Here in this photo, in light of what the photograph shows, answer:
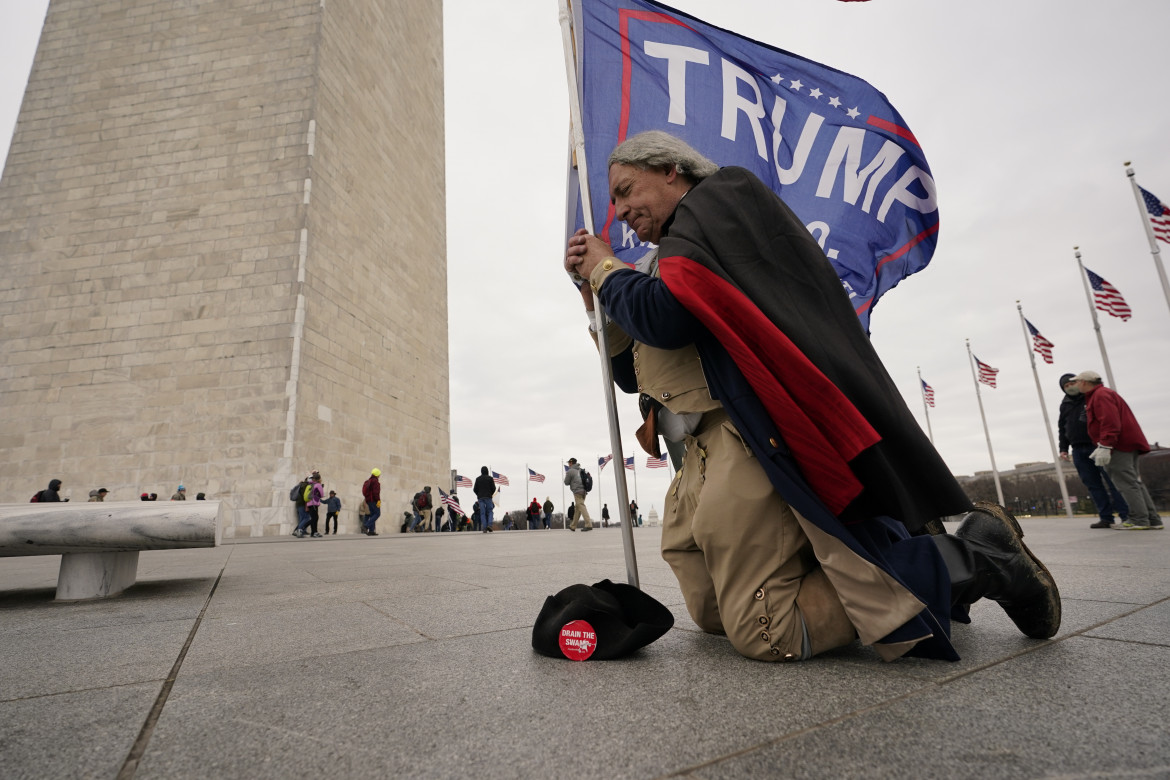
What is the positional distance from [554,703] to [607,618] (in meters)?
0.42

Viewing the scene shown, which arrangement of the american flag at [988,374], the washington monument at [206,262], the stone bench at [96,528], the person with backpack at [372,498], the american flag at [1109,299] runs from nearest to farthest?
the stone bench at [96,528] → the american flag at [1109,299] → the washington monument at [206,262] → the person with backpack at [372,498] → the american flag at [988,374]

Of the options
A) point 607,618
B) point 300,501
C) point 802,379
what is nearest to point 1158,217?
point 802,379

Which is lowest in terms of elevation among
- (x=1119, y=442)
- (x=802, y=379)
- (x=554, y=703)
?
(x=554, y=703)

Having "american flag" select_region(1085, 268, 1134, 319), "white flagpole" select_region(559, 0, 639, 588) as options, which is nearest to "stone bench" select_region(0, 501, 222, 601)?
"white flagpole" select_region(559, 0, 639, 588)

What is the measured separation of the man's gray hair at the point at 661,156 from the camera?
6.05 ft

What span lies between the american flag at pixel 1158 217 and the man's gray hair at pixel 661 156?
451 inches

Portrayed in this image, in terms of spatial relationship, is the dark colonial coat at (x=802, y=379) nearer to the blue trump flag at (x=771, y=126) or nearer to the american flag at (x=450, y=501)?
the blue trump flag at (x=771, y=126)

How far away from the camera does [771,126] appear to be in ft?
10.2

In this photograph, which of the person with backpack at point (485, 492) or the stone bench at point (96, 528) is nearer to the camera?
the stone bench at point (96, 528)

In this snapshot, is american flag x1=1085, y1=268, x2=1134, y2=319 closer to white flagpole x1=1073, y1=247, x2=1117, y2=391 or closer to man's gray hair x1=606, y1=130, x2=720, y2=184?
white flagpole x1=1073, y1=247, x2=1117, y2=391

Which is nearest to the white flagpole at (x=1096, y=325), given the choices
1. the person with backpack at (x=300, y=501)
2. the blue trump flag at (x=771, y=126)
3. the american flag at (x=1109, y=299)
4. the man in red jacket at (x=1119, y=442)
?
the american flag at (x=1109, y=299)

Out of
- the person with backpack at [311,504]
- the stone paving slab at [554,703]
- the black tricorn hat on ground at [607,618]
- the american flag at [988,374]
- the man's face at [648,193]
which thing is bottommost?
the stone paving slab at [554,703]

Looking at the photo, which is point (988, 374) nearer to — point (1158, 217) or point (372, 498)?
point (1158, 217)

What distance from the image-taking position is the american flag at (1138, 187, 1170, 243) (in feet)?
30.5
